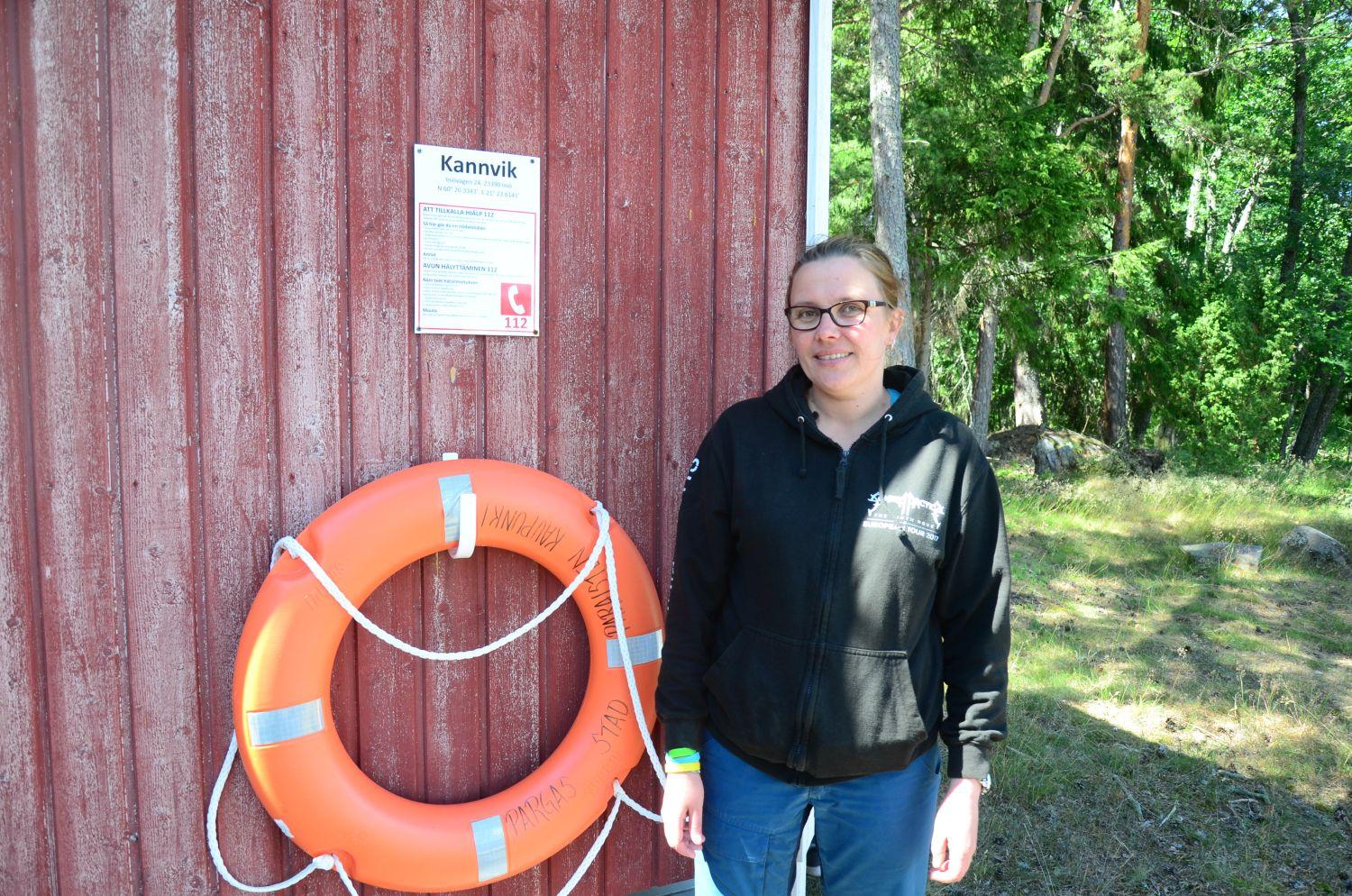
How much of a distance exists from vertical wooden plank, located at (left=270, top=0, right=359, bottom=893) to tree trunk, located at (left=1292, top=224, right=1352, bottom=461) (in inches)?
600

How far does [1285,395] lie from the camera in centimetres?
1583

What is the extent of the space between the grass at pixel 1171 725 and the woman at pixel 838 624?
1519 millimetres

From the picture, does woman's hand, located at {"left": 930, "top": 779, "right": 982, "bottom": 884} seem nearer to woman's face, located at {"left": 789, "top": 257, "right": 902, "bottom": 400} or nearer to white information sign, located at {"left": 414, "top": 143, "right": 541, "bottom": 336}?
woman's face, located at {"left": 789, "top": 257, "right": 902, "bottom": 400}

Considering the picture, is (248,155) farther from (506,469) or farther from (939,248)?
(939,248)

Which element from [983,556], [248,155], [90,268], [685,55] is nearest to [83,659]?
[90,268]

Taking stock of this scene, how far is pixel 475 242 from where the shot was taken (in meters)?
1.95

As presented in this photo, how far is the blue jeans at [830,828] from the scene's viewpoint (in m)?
1.53

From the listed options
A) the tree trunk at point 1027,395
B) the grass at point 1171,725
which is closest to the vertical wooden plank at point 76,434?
the grass at point 1171,725

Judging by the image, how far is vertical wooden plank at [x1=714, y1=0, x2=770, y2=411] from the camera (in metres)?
2.21

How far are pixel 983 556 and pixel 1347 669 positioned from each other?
4316 mm


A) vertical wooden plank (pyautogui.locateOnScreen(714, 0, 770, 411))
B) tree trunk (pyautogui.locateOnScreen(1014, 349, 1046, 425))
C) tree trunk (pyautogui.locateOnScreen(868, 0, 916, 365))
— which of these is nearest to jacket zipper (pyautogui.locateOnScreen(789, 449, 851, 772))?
vertical wooden plank (pyautogui.locateOnScreen(714, 0, 770, 411))

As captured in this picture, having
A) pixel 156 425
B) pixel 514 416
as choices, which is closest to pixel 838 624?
pixel 514 416

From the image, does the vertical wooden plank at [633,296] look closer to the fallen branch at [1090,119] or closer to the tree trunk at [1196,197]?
the fallen branch at [1090,119]

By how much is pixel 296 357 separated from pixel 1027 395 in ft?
44.0
